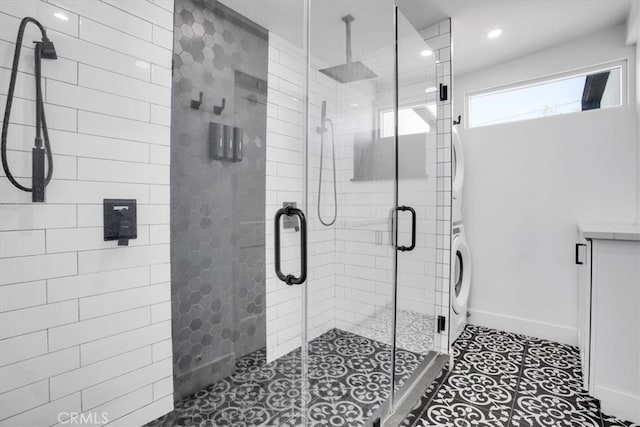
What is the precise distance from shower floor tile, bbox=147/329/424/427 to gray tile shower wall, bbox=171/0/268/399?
0.06 meters

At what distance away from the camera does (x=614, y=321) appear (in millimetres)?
1687

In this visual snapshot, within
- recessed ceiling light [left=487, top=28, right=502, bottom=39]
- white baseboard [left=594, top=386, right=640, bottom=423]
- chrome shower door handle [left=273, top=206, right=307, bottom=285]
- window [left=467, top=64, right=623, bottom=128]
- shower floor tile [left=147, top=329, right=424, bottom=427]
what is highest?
recessed ceiling light [left=487, top=28, right=502, bottom=39]

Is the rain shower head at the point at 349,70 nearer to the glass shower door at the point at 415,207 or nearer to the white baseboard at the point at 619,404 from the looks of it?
the glass shower door at the point at 415,207

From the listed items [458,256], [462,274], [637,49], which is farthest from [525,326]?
[637,49]

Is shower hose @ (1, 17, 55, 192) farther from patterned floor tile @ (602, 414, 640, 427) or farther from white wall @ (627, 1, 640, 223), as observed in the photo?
white wall @ (627, 1, 640, 223)

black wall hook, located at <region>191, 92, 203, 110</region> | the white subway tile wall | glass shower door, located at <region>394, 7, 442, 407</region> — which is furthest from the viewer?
the white subway tile wall

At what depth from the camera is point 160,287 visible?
1.26 meters

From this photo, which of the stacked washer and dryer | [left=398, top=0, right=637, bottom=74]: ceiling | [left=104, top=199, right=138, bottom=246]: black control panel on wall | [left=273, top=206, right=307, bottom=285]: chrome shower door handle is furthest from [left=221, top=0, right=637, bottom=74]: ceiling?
[left=104, top=199, right=138, bottom=246]: black control panel on wall

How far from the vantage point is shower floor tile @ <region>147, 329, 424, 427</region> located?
125 centimetres

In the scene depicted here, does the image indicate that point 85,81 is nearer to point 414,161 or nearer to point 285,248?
point 285,248

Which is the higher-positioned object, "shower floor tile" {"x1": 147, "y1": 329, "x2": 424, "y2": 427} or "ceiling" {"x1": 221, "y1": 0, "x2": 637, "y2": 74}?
"ceiling" {"x1": 221, "y1": 0, "x2": 637, "y2": 74}

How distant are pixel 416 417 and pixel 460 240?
4.72 feet

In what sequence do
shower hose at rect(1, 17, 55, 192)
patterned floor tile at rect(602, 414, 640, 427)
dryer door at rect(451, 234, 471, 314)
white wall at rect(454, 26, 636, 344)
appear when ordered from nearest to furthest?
1. shower hose at rect(1, 17, 55, 192)
2. patterned floor tile at rect(602, 414, 640, 427)
3. white wall at rect(454, 26, 636, 344)
4. dryer door at rect(451, 234, 471, 314)

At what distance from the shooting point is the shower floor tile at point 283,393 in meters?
1.25
